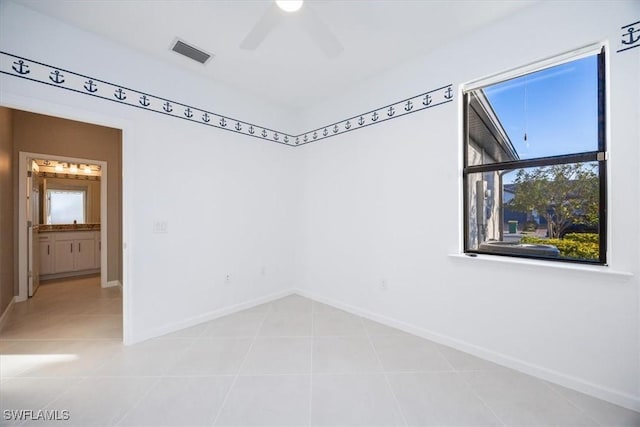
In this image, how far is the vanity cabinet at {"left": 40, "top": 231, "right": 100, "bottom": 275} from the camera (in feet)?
14.5

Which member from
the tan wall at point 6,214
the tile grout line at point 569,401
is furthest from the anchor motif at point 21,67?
the tile grout line at point 569,401

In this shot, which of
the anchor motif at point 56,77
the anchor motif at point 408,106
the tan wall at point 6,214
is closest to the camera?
the anchor motif at point 56,77

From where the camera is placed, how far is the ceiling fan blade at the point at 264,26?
1.54 metres

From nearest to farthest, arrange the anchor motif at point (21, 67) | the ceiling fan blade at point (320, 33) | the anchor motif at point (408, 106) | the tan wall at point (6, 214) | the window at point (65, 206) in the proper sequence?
the ceiling fan blade at point (320, 33) → the anchor motif at point (21, 67) → the anchor motif at point (408, 106) → the tan wall at point (6, 214) → the window at point (65, 206)

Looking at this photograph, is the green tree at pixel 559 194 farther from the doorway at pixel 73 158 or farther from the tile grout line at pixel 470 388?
the doorway at pixel 73 158

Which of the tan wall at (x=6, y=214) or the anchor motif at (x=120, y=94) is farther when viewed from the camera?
the tan wall at (x=6, y=214)

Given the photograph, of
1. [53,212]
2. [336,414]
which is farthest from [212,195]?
[53,212]

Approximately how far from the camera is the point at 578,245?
1797mm

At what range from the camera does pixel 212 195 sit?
9.44 ft

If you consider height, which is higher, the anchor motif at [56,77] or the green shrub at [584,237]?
the anchor motif at [56,77]

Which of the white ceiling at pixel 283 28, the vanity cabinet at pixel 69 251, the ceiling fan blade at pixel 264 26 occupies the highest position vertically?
the white ceiling at pixel 283 28

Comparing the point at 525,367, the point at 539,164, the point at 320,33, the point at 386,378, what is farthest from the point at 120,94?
the point at 525,367

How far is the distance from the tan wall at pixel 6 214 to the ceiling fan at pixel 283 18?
10.6 feet

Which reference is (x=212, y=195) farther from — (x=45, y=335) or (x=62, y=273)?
(x=62, y=273)
